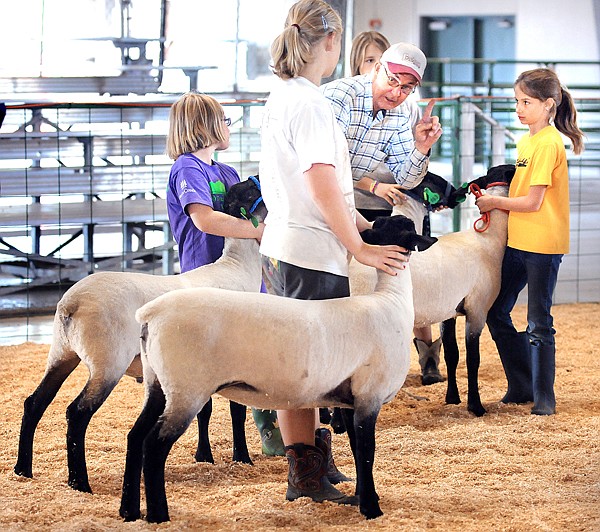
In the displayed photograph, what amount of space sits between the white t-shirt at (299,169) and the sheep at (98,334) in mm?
A: 584

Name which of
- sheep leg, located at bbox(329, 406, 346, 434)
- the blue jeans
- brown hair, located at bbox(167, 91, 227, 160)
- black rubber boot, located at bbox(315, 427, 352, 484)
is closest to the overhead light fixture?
the blue jeans

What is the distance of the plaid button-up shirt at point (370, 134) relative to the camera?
12.8ft

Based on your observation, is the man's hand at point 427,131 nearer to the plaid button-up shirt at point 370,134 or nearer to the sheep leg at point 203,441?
the plaid button-up shirt at point 370,134

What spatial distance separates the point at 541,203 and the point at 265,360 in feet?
6.96

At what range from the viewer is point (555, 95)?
448cm

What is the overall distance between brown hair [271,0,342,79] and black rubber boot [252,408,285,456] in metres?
1.64

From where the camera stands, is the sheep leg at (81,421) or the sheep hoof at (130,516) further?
the sheep leg at (81,421)

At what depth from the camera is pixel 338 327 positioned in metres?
3.02

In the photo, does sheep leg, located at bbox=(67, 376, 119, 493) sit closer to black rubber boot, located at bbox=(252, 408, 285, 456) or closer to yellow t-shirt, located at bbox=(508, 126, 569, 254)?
black rubber boot, located at bbox=(252, 408, 285, 456)

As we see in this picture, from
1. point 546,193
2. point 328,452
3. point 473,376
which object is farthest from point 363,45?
point 328,452

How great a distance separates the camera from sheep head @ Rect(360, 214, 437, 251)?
3164 mm

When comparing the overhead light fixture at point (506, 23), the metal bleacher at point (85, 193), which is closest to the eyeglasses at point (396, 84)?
the metal bleacher at point (85, 193)

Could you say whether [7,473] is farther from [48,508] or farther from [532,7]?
[532,7]

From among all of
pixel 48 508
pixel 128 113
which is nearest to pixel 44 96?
pixel 128 113
